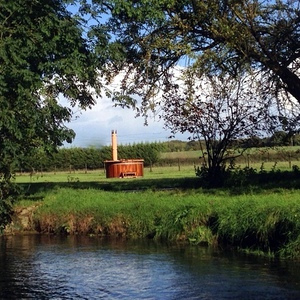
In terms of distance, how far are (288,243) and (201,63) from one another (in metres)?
9.22

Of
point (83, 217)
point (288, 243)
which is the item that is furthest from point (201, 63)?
point (288, 243)

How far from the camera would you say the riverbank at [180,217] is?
16.3 metres

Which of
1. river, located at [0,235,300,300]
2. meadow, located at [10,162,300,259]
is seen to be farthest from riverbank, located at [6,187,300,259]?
river, located at [0,235,300,300]

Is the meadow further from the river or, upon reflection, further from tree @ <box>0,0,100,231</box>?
tree @ <box>0,0,100,231</box>

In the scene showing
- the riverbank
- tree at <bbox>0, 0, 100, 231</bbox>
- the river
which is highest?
tree at <bbox>0, 0, 100, 231</bbox>

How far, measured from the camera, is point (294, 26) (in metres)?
24.2

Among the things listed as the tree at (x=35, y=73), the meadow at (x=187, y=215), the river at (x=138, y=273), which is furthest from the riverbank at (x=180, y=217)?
the tree at (x=35, y=73)

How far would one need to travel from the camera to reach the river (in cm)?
1289

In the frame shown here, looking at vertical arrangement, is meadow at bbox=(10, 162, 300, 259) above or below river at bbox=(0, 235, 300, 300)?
above

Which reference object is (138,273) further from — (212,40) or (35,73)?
(212,40)

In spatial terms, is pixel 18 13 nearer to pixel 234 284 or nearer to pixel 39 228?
pixel 39 228

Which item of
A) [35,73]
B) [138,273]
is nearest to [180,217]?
[138,273]

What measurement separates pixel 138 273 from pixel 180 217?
4346mm

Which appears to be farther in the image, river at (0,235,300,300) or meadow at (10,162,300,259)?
meadow at (10,162,300,259)
